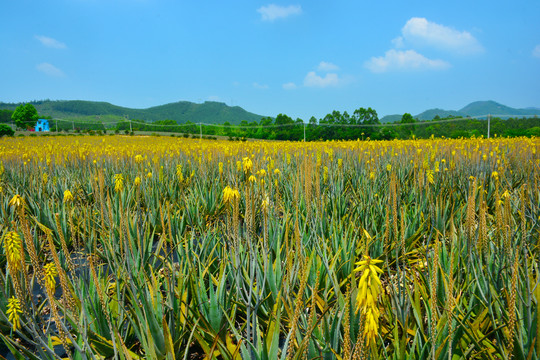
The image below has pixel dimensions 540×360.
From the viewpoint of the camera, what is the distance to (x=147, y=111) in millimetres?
152750

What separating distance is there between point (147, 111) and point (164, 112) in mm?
12575

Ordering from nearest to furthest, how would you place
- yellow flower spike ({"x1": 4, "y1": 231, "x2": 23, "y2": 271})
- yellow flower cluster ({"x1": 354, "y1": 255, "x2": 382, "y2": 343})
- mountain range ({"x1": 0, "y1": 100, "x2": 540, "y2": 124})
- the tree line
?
yellow flower cluster ({"x1": 354, "y1": 255, "x2": 382, "y2": 343}) → yellow flower spike ({"x1": 4, "y1": 231, "x2": 23, "y2": 271}) → the tree line → mountain range ({"x1": 0, "y1": 100, "x2": 540, "y2": 124})

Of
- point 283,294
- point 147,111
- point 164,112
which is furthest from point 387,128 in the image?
point 164,112

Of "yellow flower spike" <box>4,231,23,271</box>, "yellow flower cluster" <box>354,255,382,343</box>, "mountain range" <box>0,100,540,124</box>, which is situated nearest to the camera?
"yellow flower cluster" <box>354,255,382,343</box>

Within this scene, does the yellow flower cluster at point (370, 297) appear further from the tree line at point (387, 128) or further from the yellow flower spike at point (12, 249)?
the tree line at point (387, 128)

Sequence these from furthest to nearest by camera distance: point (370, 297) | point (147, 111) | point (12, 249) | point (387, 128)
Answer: point (147, 111), point (387, 128), point (12, 249), point (370, 297)

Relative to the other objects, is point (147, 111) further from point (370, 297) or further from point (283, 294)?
point (370, 297)

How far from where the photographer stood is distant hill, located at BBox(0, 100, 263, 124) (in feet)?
426

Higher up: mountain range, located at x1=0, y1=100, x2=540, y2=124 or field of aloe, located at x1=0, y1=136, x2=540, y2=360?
mountain range, located at x1=0, y1=100, x2=540, y2=124

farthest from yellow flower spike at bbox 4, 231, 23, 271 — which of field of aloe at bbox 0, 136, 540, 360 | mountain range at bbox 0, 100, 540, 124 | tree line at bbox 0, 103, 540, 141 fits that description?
mountain range at bbox 0, 100, 540, 124

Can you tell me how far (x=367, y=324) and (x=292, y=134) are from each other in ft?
107

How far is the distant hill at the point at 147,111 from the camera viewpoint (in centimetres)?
12988

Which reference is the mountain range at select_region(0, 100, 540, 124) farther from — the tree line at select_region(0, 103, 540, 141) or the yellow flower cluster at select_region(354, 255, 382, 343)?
the yellow flower cluster at select_region(354, 255, 382, 343)

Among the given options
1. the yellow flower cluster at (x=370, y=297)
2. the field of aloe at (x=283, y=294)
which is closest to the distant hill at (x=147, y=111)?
the field of aloe at (x=283, y=294)
